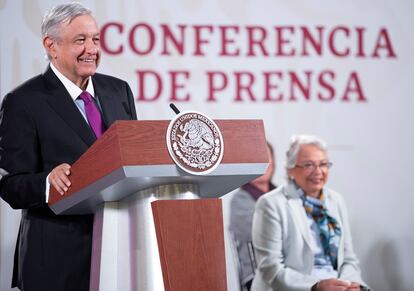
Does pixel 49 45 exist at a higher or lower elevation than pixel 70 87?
higher

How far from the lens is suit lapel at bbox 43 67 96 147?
195 cm

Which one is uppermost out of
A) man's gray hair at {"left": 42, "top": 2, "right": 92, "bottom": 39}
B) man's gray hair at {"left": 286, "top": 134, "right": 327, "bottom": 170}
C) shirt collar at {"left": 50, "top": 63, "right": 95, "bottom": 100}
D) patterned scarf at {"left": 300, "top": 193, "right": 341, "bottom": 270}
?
man's gray hair at {"left": 286, "top": 134, "right": 327, "bottom": 170}

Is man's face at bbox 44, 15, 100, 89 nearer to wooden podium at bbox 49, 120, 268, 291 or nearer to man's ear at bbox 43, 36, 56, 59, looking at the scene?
man's ear at bbox 43, 36, 56, 59

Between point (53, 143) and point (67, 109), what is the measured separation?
0.10m

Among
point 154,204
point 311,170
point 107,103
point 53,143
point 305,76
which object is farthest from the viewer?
point 305,76

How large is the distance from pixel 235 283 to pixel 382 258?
92cm

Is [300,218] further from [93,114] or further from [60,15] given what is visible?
[60,15]

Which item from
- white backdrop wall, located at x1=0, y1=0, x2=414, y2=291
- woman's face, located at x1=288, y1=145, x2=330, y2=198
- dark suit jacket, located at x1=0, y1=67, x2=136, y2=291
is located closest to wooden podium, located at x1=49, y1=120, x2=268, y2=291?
dark suit jacket, located at x1=0, y1=67, x2=136, y2=291

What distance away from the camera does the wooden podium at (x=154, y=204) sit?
1578 mm

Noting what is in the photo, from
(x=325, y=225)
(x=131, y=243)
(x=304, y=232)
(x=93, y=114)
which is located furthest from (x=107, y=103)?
(x=325, y=225)

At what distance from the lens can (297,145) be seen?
4.22 meters

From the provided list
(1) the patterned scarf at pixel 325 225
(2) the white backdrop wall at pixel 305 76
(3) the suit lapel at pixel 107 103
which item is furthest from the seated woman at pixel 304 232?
(3) the suit lapel at pixel 107 103

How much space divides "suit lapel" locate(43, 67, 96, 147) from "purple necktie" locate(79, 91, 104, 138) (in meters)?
0.05

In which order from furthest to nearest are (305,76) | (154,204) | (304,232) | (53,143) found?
1. (305,76)
2. (304,232)
3. (53,143)
4. (154,204)
